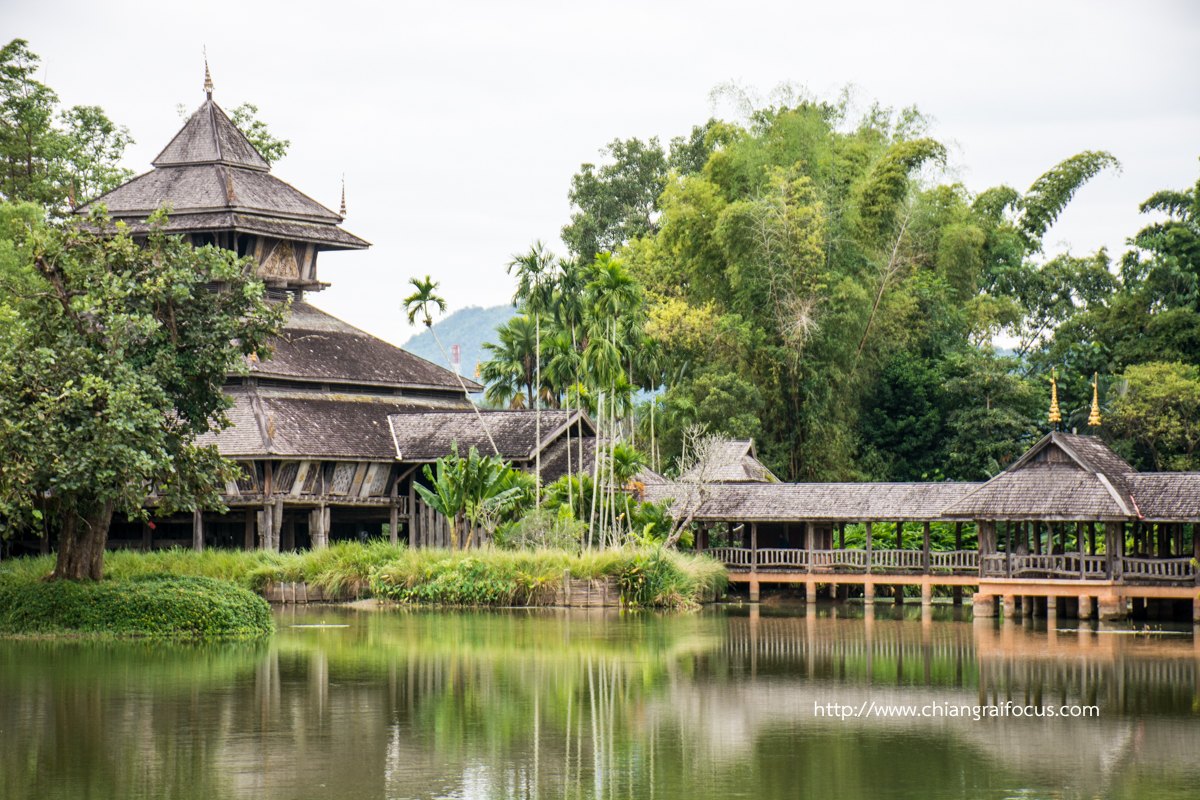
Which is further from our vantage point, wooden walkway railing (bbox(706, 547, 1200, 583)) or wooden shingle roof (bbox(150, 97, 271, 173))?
wooden shingle roof (bbox(150, 97, 271, 173))

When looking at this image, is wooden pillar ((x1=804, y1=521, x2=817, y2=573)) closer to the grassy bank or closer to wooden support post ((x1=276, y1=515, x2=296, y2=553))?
the grassy bank

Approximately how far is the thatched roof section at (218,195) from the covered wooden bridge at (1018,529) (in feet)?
48.8

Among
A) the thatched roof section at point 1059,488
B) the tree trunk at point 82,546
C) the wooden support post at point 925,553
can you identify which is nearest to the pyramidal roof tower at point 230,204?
the tree trunk at point 82,546

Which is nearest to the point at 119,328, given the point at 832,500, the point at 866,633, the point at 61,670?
the point at 61,670

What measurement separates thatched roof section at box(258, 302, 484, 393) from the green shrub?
1573 cm

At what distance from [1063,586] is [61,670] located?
2151 centimetres

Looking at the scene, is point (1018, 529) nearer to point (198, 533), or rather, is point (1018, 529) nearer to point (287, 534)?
point (287, 534)

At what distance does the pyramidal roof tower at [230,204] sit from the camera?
1735 inches

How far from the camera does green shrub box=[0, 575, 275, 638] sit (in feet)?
81.0

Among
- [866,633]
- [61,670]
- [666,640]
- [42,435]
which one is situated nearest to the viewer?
[61,670]

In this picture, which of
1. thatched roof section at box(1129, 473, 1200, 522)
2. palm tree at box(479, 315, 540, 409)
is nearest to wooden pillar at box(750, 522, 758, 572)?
thatched roof section at box(1129, 473, 1200, 522)

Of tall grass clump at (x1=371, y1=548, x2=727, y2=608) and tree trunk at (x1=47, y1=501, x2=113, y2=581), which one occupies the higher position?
tree trunk at (x1=47, y1=501, x2=113, y2=581)

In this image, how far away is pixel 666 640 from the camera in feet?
83.5

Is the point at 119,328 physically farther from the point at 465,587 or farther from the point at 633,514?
the point at 633,514
